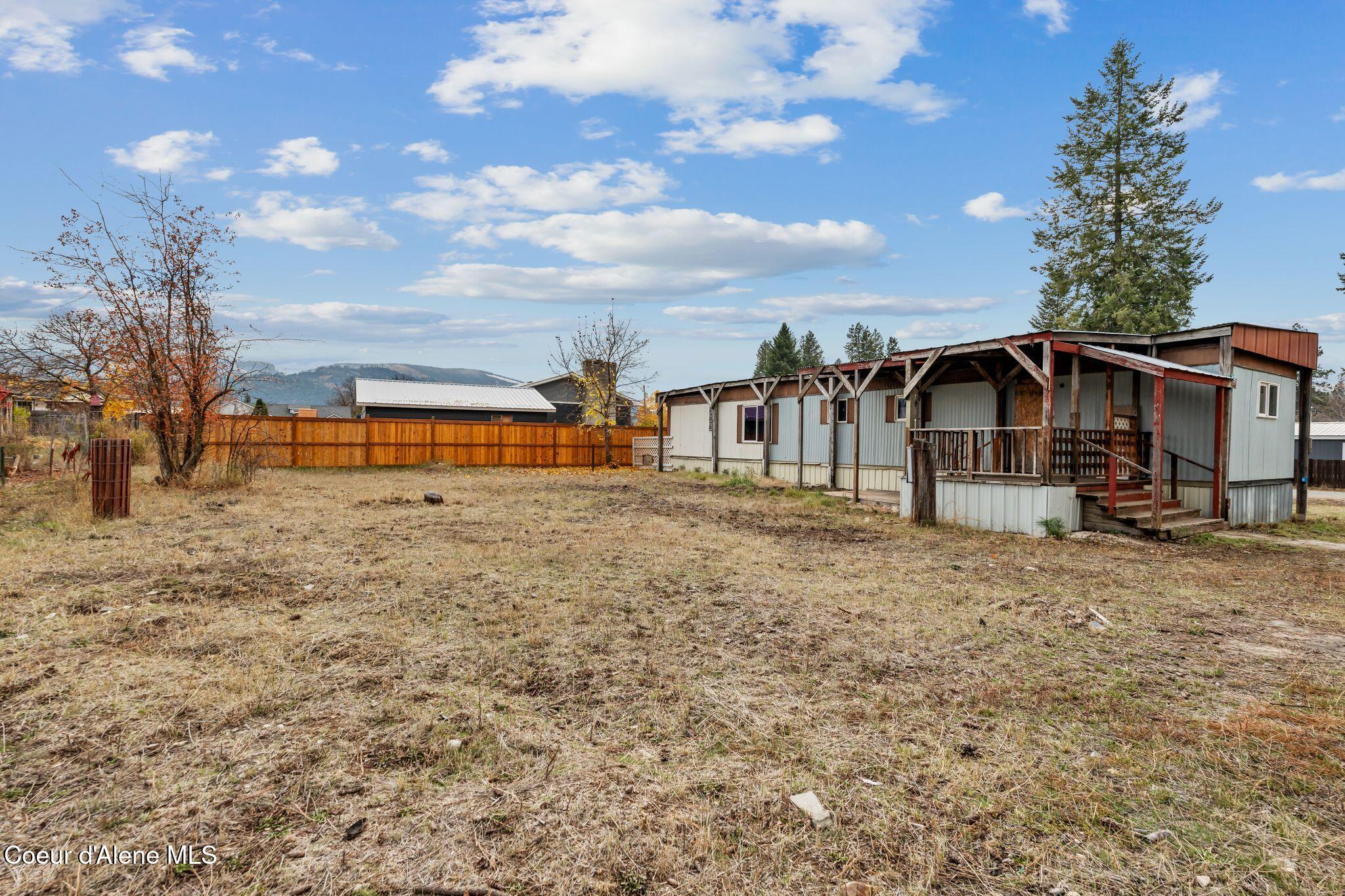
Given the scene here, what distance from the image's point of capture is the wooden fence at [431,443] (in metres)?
23.5

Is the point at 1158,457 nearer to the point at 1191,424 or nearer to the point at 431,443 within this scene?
the point at 1191,424

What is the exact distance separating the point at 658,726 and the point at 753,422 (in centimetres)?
1917

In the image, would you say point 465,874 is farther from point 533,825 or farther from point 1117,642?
point 1117,642

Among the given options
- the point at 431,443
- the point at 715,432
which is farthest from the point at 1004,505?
the point at 431,443

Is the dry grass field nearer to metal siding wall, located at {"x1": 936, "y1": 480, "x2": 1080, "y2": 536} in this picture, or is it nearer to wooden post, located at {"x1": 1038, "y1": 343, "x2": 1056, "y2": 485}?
metal siding wall, located at {"x1": 936, "y1": 480, "x2": 1080, "y2": 536}

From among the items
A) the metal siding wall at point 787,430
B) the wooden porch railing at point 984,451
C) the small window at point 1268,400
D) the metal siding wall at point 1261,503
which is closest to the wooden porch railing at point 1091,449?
the wooden porch railing at point 984,451

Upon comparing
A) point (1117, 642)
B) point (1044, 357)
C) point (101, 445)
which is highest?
point (1044, 357)

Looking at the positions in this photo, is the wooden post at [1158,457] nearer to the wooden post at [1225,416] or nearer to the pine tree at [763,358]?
the wooden post at [1225,416]

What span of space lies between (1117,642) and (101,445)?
12836 mm

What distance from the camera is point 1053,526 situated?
10719 millimetres

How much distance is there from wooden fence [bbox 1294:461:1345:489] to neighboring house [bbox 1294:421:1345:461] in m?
8.42

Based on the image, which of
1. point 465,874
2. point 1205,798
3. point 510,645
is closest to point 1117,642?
point 1205,798

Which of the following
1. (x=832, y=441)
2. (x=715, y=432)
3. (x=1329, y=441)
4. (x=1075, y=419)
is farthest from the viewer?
(x=1329, y=441)

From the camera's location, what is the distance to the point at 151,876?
7.59 feet
